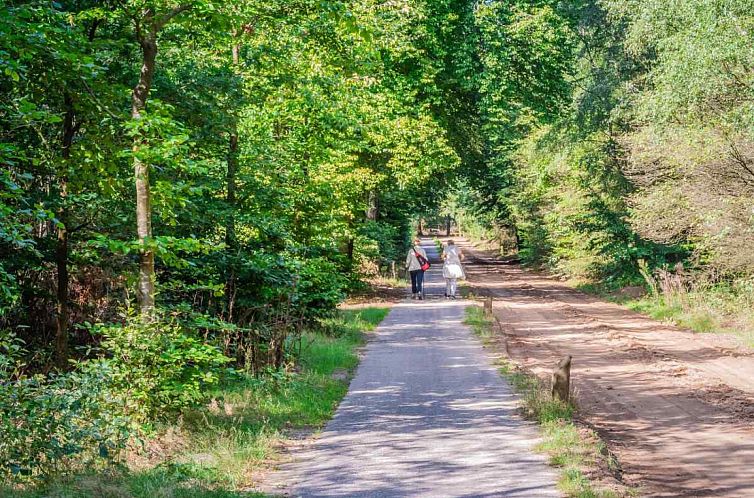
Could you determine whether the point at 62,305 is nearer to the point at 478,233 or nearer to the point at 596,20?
the point at 596,20

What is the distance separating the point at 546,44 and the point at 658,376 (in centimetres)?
1641

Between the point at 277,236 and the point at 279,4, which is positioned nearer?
the point at 279,4

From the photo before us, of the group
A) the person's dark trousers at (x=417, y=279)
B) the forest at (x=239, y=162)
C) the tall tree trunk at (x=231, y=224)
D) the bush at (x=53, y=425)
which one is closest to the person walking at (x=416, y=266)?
the person's dark trousers at (x=417, y=279)

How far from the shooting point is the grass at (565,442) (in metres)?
7.54

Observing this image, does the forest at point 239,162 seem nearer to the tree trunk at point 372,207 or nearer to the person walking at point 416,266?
the person walking at point 416,266

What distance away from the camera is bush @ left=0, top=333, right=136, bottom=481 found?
676cm

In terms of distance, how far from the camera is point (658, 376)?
15.5 meters

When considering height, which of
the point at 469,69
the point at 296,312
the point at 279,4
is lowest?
the point at 296,312

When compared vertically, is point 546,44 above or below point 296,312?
above

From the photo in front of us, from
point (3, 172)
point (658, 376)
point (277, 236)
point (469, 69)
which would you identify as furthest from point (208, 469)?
point (469, 69)

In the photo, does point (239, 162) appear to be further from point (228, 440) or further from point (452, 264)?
point (452, 264)

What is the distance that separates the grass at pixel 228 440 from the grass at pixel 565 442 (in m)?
2.80

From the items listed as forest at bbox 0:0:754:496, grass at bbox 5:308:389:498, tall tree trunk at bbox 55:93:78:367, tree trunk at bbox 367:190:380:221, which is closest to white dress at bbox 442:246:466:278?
forest at bbox 0:0:754:496

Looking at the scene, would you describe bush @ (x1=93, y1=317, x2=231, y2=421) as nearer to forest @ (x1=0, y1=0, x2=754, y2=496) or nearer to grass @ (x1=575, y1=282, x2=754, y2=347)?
forest @ (x1=0, y1=0, x2=754, y2=496)
